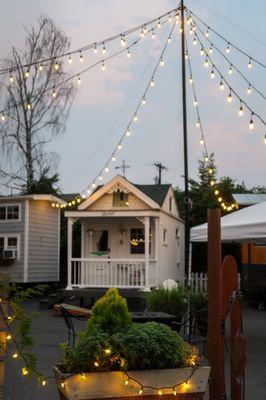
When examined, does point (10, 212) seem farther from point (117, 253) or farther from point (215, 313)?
point (215, 313)

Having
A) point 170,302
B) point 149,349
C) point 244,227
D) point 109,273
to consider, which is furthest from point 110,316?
point 109,273

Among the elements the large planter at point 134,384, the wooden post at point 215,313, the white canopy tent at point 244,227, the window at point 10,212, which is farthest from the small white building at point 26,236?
the large planter at point 134,384

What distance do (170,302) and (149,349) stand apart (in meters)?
6.48

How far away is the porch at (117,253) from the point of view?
1858cm

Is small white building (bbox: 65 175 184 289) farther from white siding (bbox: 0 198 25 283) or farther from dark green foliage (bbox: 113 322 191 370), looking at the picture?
dark green foliage (bbox: 113 322 191 370)

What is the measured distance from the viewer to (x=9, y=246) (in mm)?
Result: 22406

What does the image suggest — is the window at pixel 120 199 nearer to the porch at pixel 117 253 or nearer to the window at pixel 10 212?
the porch at pixel 117 253

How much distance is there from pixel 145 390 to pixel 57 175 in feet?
86.2

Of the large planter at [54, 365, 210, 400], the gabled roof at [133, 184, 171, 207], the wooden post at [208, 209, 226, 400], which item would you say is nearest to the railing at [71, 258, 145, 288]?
the gabled roof at [133, 184, 171, 207]

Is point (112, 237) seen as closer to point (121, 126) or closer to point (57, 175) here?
point (121, 126)

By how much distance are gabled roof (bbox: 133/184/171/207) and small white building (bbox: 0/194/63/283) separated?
3.76 metres

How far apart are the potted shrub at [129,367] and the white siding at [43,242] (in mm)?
18374

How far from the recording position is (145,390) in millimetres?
4121

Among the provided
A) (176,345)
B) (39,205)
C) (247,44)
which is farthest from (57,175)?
(176,345)
